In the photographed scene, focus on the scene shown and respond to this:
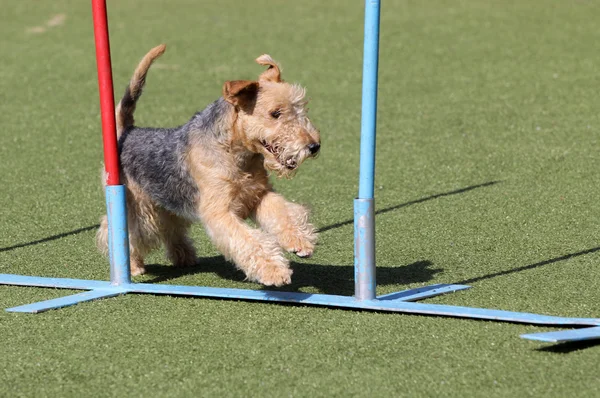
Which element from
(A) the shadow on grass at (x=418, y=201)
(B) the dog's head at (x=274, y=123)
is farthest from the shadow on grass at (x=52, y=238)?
(B) the dog's head at (x=274, y=123)

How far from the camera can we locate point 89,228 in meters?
7.00

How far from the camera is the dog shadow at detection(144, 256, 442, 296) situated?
5.57m

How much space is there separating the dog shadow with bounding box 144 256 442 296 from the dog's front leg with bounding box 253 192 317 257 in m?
0.42

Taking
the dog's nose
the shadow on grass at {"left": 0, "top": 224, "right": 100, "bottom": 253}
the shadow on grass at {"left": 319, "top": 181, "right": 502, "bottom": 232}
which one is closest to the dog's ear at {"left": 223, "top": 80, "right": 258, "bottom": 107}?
the dog's nose

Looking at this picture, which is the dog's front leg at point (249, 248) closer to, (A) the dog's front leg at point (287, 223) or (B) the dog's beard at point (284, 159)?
(A) the dog's front leg at point (287, 223)

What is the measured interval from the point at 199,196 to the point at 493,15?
1023 centimetres

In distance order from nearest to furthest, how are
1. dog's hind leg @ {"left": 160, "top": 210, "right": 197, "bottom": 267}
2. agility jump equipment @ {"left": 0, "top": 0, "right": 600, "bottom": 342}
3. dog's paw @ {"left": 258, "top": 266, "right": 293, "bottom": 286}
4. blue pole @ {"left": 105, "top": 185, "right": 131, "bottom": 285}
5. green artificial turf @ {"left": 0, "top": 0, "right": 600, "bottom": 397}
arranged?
green artificial turf @ {"left": 0, "top": 0, "right": 600, "bottom": 397}
agility jump equipment @ {"left": 0, "top": 0, "right": 600, "bottom": 342}
dog's paw @ {"left": 258, "top": 266, "right": 293, "bottom": 286}
blue pole @ {"left": 105, "top": 185, "right": 131, "bottom": 285}
dog's hind leg @ {"left": 160, "top": 210, "right": 197, "bottom": 267}

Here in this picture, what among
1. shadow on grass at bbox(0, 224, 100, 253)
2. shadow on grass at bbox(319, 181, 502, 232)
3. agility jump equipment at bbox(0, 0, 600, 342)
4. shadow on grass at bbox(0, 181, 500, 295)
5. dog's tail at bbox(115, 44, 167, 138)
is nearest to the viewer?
agility jump equipment at bbox(0, 0, 600, 342)

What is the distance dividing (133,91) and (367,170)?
194cm

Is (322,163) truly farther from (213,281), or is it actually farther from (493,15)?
(493,15)

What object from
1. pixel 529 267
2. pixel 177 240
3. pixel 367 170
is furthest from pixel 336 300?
pixel 177 240

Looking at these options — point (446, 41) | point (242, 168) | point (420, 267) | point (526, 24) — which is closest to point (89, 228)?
point (242, 168)

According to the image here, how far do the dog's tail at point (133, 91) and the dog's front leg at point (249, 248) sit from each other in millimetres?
1191

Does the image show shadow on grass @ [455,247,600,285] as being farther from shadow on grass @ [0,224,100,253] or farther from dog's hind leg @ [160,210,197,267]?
shadow on grass @ [0,224,100,253]
